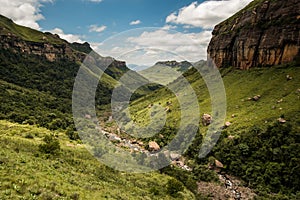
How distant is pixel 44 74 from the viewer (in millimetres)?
184125

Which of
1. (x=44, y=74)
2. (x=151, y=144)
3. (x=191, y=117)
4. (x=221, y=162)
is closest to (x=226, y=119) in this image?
(x=191, y=117)

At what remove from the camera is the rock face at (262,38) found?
94.0 meters

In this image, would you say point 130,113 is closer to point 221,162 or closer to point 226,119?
point 226,119

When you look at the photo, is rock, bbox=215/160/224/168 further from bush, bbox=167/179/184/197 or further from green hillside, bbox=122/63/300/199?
bush, bbox=167/179/184/197

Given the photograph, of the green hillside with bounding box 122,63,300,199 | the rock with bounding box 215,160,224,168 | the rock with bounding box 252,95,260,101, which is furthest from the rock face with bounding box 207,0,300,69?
the rock with bounding box 215,160,224,168

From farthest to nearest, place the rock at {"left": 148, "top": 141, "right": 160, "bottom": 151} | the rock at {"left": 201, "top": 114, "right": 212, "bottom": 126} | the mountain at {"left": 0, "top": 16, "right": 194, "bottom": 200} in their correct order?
the rock at {"left": 201, "top": 114, "right": 212, "bottom": 126} < the rock at {"left": 148, "top": 141, "right": 160, "bottom": 151} < the mountain at {"left": 0, "top": 16, "right": 194, "bottom": 200}

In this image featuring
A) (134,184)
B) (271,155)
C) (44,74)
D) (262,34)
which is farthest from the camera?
(44,74)

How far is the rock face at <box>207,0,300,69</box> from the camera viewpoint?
3701 inches

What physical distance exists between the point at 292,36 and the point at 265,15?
66.3ft

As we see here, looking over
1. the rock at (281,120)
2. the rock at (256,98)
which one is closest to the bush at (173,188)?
the rock at (281,120)

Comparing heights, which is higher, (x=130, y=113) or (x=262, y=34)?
(x=262, y=34)

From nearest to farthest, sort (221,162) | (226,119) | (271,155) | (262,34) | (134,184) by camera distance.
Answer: (134,184) → (271,155) → (221,162) → (226,119) → (262,34)

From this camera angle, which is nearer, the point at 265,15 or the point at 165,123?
the point at 165,123

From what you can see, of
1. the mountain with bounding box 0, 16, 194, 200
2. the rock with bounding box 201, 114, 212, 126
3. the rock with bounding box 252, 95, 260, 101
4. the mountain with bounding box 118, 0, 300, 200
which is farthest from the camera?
the rock with bounding box 252, 95, 260, 101
